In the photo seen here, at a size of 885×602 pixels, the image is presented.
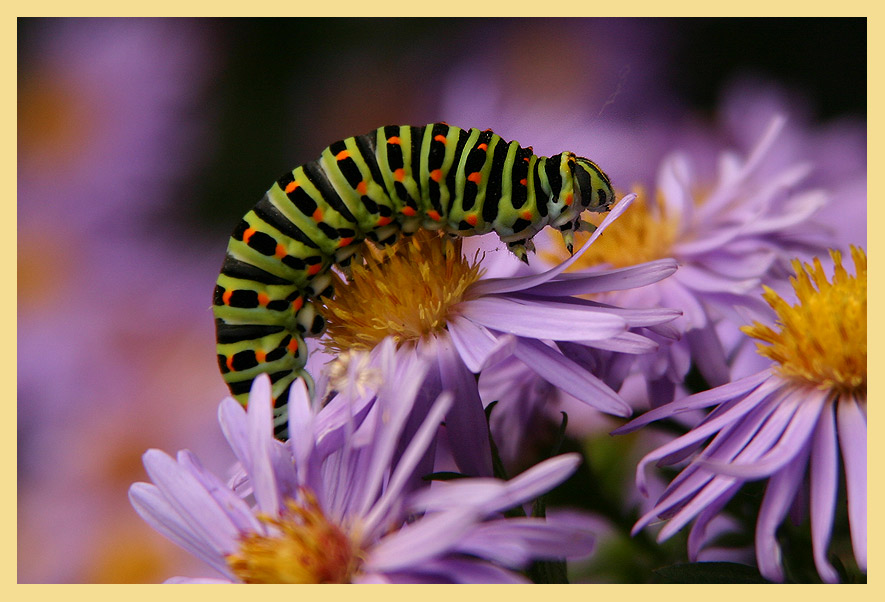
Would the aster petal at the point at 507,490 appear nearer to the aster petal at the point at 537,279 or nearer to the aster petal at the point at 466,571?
the aster petal at the point at 466,571

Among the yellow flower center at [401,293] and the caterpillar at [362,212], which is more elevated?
the caterpillar at [362,212]

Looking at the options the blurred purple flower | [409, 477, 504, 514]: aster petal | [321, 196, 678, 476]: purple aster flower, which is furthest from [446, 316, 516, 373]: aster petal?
the blurred purple flower

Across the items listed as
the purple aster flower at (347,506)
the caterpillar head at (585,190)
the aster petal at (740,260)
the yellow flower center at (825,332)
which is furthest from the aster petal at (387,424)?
the aster petal at (740,260)

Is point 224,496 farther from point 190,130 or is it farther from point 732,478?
point 190,130

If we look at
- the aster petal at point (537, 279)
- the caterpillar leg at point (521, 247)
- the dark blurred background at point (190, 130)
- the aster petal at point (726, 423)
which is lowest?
the aster petal at point (726, 423)

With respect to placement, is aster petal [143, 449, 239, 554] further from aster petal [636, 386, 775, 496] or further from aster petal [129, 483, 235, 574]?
aster petal [636, 386, 775, 496]

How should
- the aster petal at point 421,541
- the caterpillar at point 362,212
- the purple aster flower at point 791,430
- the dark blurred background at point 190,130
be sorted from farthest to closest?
the dark blurred background at point 190,130, the caterpillar at point 362,212, the purple aster flower at point 791,430, the aster petal at point 421,541

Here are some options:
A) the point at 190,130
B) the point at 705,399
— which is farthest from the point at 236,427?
the point at 190,130

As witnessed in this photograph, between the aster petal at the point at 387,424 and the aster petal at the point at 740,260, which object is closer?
the aster petal at the point at 387,424
